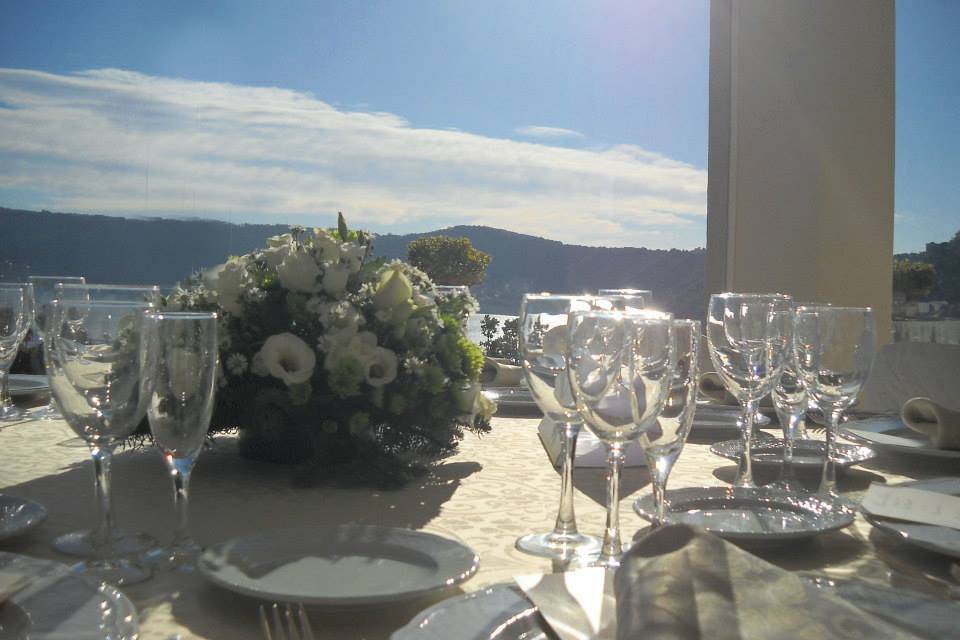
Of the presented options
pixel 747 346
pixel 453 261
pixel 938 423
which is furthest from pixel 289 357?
pixel 453 261

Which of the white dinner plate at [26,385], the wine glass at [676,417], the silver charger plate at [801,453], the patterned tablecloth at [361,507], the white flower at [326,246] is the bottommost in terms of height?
the patterned tablecloth at [361,507]

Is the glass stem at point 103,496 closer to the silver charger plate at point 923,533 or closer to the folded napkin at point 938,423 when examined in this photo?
the silver charger plate at point 923,533

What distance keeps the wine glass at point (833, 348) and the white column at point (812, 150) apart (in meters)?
3.36

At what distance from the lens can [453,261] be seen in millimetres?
4273

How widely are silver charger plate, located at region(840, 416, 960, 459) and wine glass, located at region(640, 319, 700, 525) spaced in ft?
2.26

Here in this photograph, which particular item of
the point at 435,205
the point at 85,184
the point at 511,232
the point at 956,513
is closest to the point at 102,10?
the point at 85,184

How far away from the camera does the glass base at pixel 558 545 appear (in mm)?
808

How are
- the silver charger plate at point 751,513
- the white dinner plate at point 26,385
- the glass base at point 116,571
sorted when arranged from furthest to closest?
the white dinner plate at point 26,385 → the silver charger plate at point 751,513 → the glass base at point 116,571

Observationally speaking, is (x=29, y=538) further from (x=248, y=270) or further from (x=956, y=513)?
(x=956, y=513)

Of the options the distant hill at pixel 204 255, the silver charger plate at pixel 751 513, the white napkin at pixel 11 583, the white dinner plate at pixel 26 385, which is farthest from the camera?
the distant hill at pixel 204 255

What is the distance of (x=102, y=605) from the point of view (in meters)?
0.59

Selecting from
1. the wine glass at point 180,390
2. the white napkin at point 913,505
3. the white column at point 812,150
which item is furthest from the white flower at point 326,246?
the white column at point 812,150

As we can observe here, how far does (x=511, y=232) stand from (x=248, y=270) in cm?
506

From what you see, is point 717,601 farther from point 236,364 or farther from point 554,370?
point 236,364
